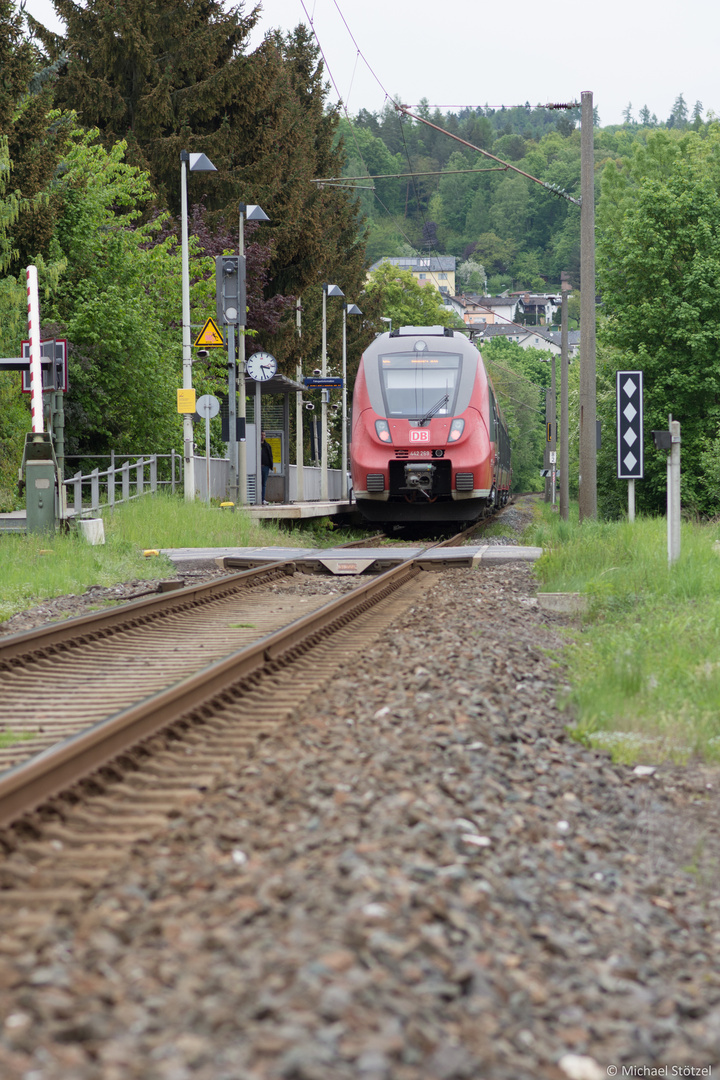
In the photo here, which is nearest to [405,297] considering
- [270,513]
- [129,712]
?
[270,513]

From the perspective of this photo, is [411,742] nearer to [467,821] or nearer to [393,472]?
[467,821]

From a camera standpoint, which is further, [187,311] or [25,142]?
[25,142]

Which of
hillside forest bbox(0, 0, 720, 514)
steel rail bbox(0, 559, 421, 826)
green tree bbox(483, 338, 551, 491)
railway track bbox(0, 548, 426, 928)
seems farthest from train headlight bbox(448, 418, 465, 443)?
green tree bbox(483, 338, 551, 491)

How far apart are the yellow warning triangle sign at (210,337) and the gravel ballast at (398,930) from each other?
67.6 ft

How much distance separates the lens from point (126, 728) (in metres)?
5.24

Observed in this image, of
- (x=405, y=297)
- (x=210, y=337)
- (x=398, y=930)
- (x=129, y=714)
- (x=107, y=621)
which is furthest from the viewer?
(x=405, y=297)

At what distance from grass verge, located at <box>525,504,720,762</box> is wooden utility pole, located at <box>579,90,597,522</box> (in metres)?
3.76

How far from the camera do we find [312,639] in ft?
28.7

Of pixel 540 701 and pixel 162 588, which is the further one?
pixel 162 588

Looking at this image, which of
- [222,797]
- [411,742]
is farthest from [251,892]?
[411,742]

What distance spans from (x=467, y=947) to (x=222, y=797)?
1.56 meters

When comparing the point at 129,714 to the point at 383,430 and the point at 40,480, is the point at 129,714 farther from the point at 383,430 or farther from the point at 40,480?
the point at 383,430

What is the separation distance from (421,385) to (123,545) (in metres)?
6.96

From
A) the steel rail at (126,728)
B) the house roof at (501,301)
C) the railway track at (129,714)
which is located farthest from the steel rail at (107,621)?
the house roof at (501,301)
